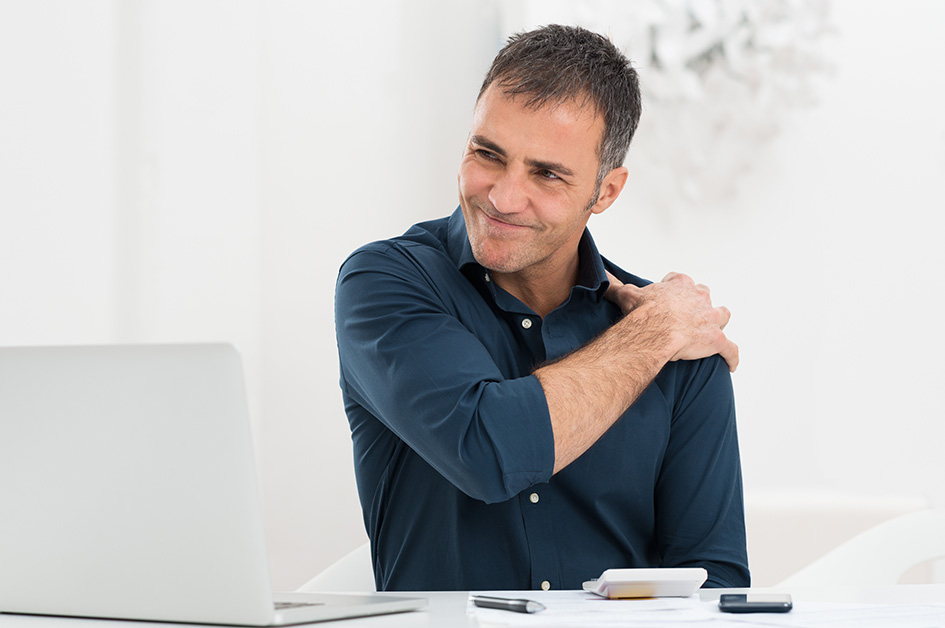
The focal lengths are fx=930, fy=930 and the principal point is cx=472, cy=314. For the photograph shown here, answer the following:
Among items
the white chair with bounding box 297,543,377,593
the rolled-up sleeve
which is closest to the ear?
the rolled-up sleeve

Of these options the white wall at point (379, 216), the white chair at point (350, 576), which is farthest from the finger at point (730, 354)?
the white wall at point (379, 216)

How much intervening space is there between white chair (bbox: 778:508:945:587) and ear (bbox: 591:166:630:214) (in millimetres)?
808

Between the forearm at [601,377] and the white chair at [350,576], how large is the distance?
53 cm

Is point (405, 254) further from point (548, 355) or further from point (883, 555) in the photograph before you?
point (883, 555)

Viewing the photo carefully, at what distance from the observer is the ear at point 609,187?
1571mm

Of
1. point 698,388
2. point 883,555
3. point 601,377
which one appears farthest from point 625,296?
point 883,555

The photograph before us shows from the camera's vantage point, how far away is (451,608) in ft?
3.17

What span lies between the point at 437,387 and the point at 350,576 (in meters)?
0.56

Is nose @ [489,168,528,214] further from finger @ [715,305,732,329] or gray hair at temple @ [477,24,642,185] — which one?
finger @ [715,305,732,329]

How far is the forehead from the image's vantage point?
139 centimetres

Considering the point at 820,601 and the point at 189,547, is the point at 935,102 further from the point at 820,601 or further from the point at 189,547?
the point at 189,547

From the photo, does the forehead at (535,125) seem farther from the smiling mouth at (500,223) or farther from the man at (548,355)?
the smiling mouth at (500,223)

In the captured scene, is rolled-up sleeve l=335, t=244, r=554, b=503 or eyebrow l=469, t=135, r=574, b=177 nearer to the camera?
rolled-up sleeve l=335, t=244, r=554, b=503

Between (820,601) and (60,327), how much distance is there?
1.78 m
